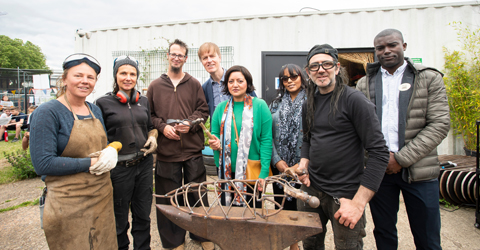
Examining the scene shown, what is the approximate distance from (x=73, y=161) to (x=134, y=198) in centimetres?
91

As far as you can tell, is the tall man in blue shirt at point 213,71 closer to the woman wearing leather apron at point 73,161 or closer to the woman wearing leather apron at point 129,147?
the woman wearing leather apron at point 129,147

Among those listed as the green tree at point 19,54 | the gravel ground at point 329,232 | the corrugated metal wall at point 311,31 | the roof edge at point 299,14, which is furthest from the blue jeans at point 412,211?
the green tree at point 19,54

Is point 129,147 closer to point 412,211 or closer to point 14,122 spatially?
point 412,211

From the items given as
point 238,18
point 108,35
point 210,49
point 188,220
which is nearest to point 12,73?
point 108,35

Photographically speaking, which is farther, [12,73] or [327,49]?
[12,73]

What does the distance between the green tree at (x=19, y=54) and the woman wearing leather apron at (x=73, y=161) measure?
4888 centimetres

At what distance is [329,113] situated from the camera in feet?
5.51

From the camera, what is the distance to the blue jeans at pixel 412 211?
183cm

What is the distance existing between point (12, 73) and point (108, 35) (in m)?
16.1

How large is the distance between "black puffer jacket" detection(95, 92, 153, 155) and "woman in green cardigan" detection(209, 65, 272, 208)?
688 millimetres

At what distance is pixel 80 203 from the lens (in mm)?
1619

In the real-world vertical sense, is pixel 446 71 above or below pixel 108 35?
below

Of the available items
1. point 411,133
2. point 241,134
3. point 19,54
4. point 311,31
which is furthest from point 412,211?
point 19,54

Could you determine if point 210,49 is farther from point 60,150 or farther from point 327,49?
point 60,150
